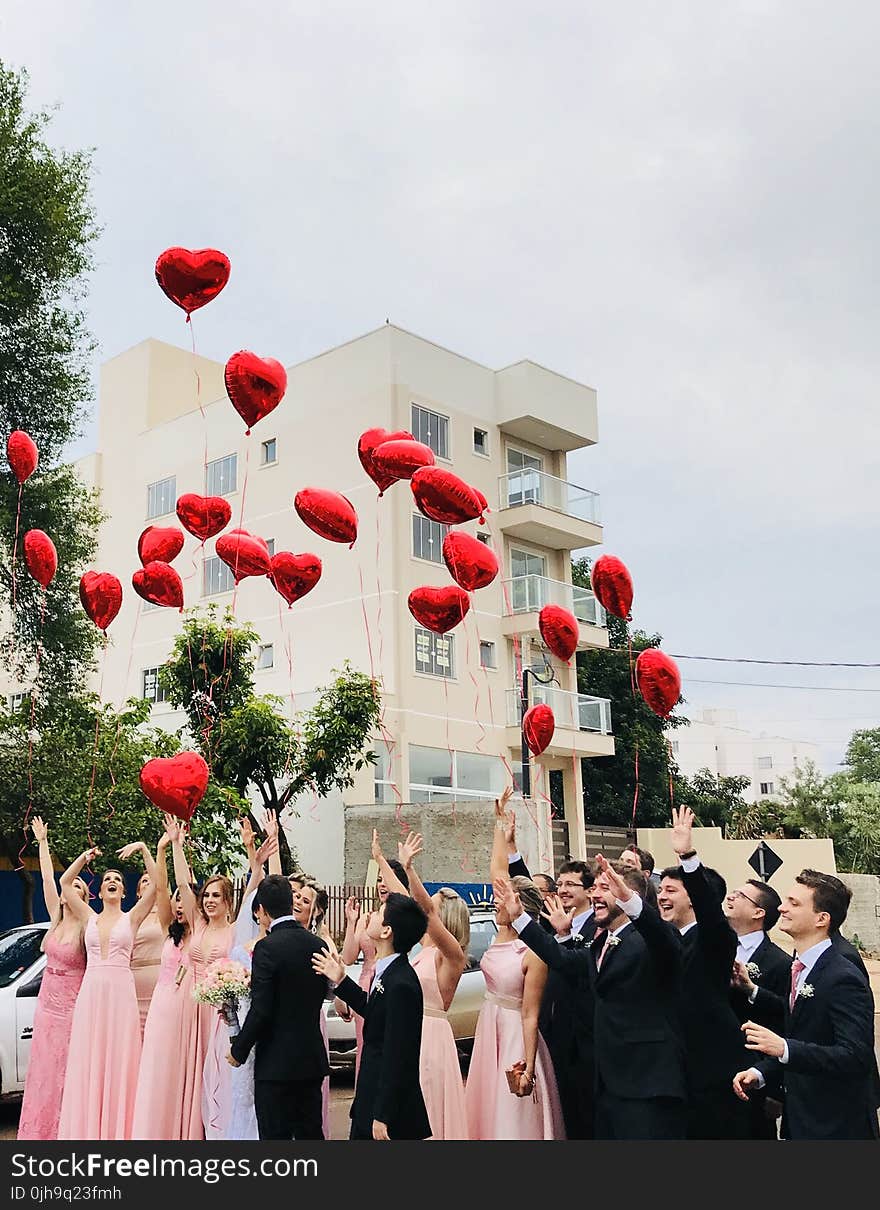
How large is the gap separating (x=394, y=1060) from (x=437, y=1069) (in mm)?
1347

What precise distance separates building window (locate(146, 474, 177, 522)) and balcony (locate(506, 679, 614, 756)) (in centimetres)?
1009

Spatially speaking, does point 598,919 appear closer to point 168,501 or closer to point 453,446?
point 453,446

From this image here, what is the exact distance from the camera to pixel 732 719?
8906cm

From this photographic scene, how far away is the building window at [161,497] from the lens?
30.8m

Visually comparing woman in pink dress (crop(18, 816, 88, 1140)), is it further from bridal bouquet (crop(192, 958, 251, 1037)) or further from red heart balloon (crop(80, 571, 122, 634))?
red heart balloon (crop(80, 571, 122, 634))

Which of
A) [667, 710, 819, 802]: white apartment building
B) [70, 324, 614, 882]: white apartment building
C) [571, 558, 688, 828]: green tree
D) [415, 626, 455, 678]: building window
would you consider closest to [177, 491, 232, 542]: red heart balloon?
[70, 324, 614, 882]: white apartment building

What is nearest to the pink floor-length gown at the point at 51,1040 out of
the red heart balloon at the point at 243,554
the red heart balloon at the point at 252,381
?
the red heart balloon at the point at 252,381

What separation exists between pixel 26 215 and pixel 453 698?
44.8ft

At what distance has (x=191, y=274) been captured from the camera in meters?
9.73

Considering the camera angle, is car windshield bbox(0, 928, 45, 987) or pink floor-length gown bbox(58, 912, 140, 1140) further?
car windshield bbox(0, 928, 45, 987)

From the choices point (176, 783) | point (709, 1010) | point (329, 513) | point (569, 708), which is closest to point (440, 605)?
point (329, 513)

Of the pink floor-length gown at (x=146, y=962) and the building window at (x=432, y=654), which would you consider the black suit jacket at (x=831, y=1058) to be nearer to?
the pink floor-length gown at (x=146, y=962)

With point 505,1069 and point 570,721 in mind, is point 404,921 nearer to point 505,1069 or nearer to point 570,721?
point 505,1069

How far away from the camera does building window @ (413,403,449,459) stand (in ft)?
89.6
